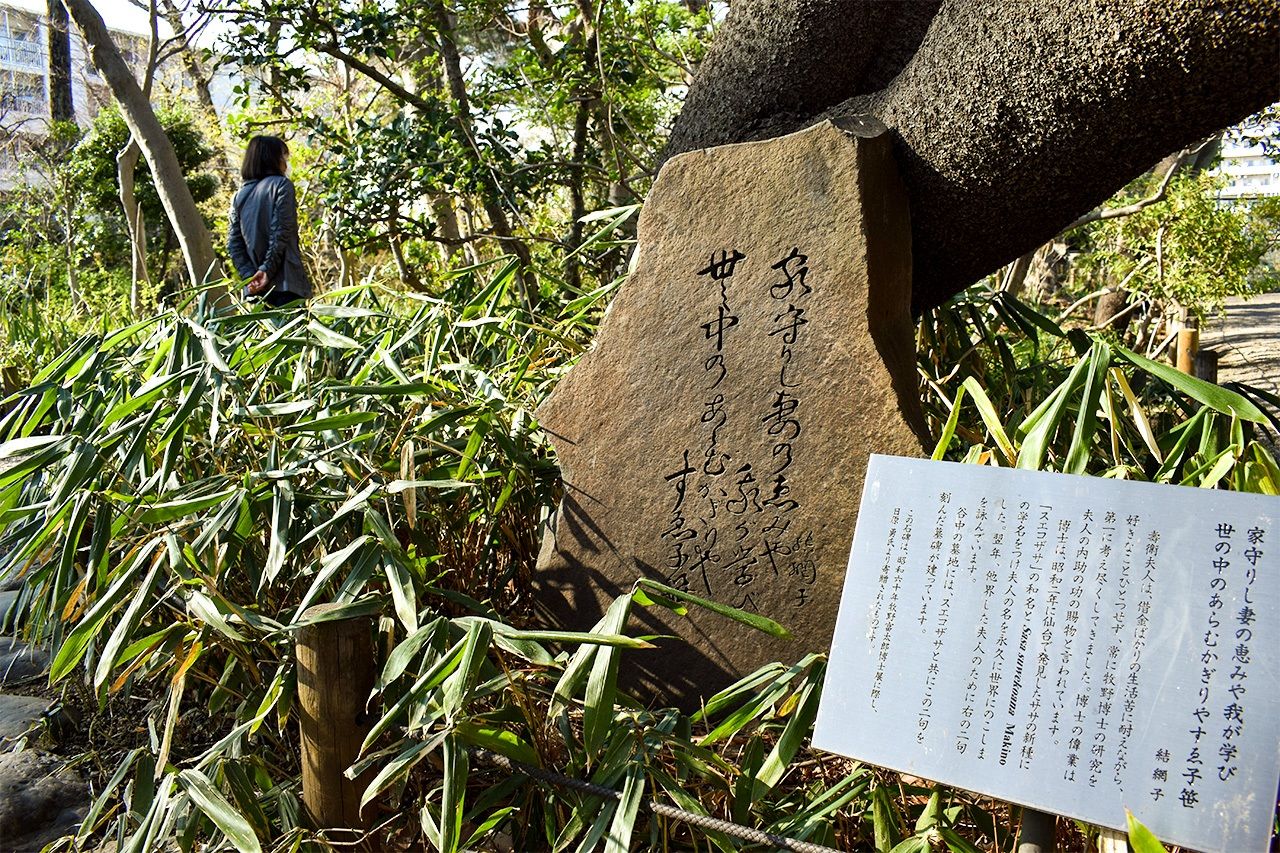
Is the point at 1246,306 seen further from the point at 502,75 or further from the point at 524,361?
the point at 524,361

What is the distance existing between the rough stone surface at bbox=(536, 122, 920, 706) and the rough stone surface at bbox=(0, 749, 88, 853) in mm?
1093

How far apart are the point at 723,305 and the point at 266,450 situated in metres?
1.19

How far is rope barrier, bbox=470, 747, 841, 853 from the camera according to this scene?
1.53 m

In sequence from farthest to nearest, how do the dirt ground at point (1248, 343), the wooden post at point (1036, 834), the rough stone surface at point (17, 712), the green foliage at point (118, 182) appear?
1. the green foliage at point (118, 182)
2. the dirt ground at point (1248, 343)
3. the rough stone surface at point (17, 712)
4. the wooden post at point (1036, 834)

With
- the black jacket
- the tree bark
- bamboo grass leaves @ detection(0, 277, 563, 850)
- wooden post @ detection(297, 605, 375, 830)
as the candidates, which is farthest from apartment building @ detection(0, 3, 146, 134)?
wooden post @ detection(297, 605, 375, 830)

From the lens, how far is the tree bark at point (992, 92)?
1811 millimetres

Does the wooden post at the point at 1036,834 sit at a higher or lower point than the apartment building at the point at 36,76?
lower

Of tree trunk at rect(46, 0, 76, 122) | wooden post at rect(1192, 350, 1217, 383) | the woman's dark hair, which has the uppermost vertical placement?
tree trunk at rect(46, 0, 76, 122)

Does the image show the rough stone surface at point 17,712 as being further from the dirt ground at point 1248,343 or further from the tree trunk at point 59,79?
the tree trunk at point 59,79

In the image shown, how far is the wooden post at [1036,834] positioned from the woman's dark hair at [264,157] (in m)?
3.87

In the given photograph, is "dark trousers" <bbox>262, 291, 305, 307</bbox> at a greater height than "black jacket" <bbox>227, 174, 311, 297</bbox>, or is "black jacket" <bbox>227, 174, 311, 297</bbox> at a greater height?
"black jacket" <bbox>227, 174, 311, 297</bbox>


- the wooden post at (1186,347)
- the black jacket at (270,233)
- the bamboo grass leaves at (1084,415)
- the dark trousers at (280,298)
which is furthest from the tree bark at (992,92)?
the wooden post at (1186,347)

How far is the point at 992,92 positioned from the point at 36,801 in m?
2.44

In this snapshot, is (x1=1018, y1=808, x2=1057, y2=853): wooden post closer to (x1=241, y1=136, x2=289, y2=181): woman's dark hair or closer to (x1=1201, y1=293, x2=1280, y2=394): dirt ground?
(x1=241, y1=136, x2=289, y2=181): woman's dark hair
